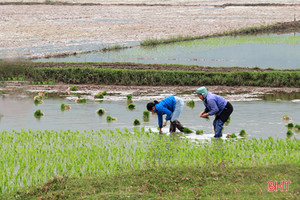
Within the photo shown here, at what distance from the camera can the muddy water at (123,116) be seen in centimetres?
1259

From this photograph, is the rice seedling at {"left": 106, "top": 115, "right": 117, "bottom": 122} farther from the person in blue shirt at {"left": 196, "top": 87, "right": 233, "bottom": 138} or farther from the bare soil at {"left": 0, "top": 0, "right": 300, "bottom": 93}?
the bare soil at {"left": 0, "top": 0, "right": 300, "bottom": 93}

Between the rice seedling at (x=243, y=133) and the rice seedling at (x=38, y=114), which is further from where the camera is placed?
the rice seedling at (x=38, y=114)

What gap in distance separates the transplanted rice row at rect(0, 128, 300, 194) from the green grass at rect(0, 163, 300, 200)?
1.40 feet

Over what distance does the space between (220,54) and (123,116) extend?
42.0 ft

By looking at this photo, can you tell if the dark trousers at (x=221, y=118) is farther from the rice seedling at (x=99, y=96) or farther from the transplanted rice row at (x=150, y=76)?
the transplanted rice row at (x=150, y=76)

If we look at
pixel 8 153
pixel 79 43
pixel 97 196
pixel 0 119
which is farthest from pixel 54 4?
pixel 97 196

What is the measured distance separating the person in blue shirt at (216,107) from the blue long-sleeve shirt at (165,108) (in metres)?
0.90

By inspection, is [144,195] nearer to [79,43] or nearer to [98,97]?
[98,97]

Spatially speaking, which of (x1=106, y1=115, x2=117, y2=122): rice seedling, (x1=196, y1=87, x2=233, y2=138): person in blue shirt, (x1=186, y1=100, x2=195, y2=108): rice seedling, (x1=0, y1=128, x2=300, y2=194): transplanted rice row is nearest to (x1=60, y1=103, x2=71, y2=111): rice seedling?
(x1=106, y1=115, x2=117, y2=122): rice seedling

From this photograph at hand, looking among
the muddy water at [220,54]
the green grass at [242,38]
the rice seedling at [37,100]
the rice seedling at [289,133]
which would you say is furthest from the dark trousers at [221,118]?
the green grass at [242,38]

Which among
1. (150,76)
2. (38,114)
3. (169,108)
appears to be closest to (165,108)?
(169,108)

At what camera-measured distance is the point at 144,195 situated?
7105 mm

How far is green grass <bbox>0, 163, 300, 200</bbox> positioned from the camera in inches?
277

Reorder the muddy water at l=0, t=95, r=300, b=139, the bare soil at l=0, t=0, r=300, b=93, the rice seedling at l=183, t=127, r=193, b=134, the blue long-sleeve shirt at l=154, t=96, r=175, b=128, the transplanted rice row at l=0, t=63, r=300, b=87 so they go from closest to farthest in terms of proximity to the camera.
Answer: the blue long-sleeve shirt at l=154, t=96, r=175, b=128
the rice seedling at l=183, t=127, r=193, b=134
the muddy water at l=0, t=95, r=300, b=139
the transplanted rice row at l=0, t=63, r=300, b=87
the bare soil at l=0, t=0, r=300, b=93
